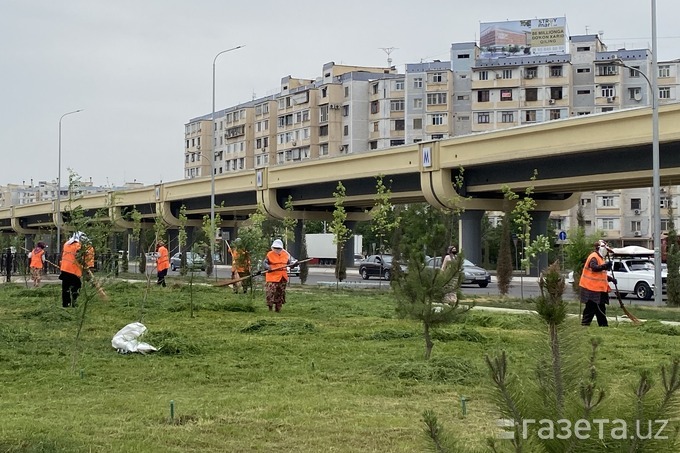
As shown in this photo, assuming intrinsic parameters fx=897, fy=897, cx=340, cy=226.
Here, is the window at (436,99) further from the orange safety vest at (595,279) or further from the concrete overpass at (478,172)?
the orange safety vest at (595,279)

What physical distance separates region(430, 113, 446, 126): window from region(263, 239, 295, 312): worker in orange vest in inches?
2789

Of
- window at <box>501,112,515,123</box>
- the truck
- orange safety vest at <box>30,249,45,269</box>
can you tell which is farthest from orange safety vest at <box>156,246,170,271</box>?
window at <box>501,112,515,123</box>

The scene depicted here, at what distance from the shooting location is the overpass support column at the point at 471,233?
4297 centimetres

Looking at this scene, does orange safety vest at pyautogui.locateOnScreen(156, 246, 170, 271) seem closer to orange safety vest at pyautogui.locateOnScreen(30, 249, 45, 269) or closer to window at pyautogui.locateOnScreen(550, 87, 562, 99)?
orange safety vest at pyautogui.locateOnScreen(30, 249, 45, 269)

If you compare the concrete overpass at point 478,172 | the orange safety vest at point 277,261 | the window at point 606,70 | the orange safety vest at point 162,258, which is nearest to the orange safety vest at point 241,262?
the concrete overpass at point 478,172

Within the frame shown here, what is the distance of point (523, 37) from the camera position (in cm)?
8819

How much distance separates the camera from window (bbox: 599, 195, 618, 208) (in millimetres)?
83375

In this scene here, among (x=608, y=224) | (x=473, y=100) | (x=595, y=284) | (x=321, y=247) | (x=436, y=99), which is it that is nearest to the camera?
(x=595, y=284)

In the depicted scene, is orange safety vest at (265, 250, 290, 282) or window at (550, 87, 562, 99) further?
window at (550, 87, 562, 99)

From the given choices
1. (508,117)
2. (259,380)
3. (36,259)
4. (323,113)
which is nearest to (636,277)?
(36,259)

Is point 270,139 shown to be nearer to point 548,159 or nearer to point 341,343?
point 548,159

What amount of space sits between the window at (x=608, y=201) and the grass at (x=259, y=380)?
233ft

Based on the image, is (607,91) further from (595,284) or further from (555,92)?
(595,284)

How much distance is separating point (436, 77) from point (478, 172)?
4910 cm
